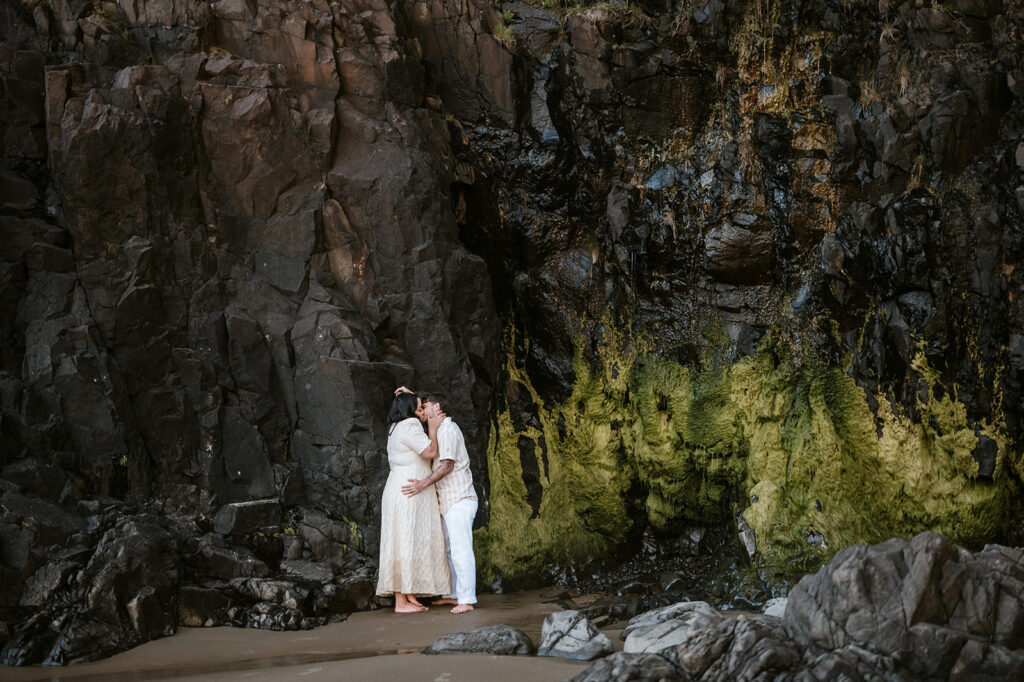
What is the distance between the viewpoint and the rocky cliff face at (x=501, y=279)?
846 cm

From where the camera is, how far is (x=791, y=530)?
9.57 meters

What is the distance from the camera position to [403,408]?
26.0ft

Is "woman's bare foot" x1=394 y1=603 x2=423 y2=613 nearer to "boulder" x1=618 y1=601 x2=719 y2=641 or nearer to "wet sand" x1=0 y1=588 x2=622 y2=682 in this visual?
"wet sand" x1=0 y1=588 x2=622 y2=682

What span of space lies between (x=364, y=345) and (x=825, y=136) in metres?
6.51

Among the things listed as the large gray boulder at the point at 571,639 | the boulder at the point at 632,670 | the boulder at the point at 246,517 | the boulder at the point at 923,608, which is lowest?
the large gray boulder at the point at 571,639

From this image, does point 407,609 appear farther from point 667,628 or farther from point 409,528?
point 667,628

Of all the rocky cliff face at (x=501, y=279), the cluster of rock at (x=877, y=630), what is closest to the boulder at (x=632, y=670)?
the cluster of rock at (x=877, y=630)

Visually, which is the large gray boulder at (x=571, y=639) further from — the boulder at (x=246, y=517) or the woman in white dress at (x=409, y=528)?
the boulder at (x=246, y=517)

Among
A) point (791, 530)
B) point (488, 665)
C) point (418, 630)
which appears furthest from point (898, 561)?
point (791, 530)

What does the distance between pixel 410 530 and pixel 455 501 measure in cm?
51

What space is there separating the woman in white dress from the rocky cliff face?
548 millimetres

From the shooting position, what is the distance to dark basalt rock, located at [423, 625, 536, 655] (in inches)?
230

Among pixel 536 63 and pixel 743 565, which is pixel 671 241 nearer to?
pixel 536 63

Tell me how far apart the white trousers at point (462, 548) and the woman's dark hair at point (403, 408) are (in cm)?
94
